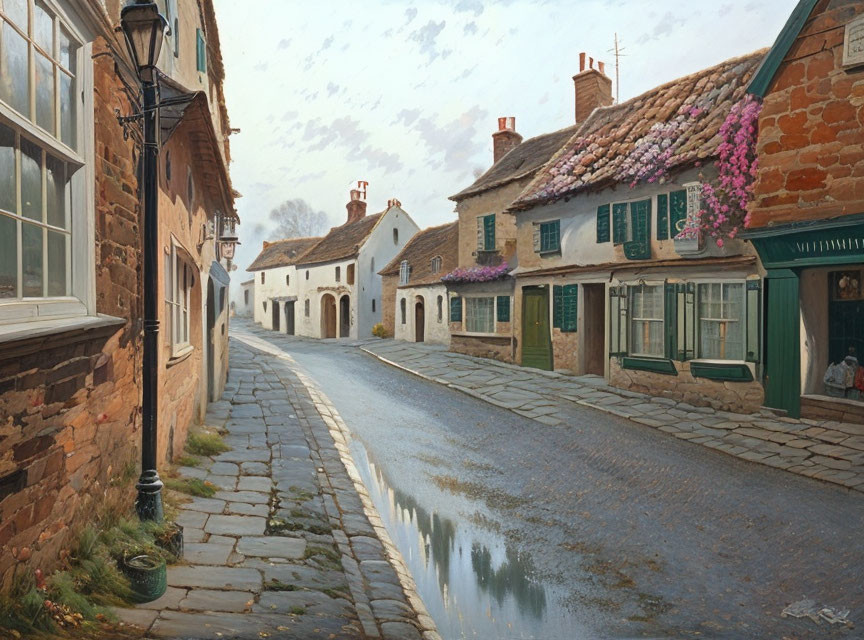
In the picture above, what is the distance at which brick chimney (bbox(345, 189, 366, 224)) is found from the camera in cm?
3697

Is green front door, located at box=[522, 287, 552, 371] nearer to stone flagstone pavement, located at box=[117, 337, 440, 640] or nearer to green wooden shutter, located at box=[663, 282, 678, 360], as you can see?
green wooden shutter, located at box=[663, 282, 678, 360]

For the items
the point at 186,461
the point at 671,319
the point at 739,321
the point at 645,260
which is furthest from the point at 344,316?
the point at 186,461

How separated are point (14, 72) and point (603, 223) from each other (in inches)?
543

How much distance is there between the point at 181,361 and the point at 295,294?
31.2 meters

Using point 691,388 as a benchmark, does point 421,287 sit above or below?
above

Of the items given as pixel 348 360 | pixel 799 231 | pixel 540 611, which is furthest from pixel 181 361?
pixel 348 360

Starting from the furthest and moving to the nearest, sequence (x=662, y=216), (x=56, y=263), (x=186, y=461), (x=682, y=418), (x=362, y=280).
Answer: (x=362, y=280) < (x=662, y=216) < (x=682, y=418) < (x=186, y=461) < (x=56, y=263)

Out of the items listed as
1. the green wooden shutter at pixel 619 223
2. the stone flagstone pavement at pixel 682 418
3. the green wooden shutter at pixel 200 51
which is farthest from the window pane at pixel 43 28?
the green wooden shutter at pixel 619 223

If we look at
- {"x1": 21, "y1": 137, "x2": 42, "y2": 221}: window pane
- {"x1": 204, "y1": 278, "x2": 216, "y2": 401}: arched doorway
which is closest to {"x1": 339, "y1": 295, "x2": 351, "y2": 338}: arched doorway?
{"x1": 204, "y1": 278, "x2": 216, "y2": 401}: arched doorway

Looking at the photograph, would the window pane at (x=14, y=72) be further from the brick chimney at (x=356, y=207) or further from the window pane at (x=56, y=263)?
the brick chimney at (x=356, y=207)

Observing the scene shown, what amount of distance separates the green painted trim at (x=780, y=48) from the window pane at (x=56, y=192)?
11.7 meters

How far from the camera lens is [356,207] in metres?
37.0

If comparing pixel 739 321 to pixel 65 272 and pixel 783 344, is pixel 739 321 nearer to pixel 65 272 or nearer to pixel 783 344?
pixel 783 344

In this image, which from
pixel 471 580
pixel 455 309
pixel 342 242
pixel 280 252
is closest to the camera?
pixel 471 580
